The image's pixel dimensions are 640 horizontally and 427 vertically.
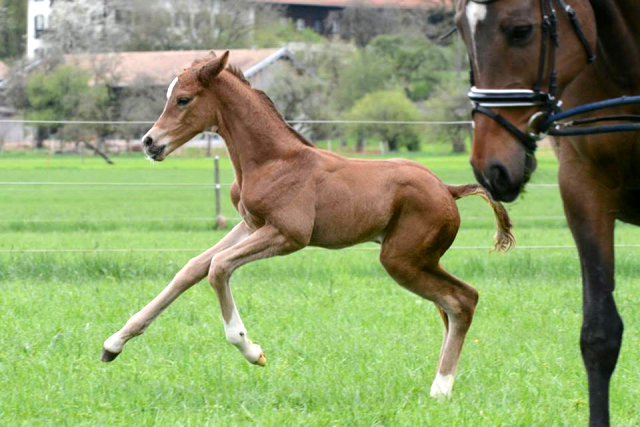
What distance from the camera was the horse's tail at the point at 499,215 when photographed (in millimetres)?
6145

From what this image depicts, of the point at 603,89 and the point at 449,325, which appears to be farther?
the point at 449,325

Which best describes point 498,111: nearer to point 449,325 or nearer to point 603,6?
point 603,6

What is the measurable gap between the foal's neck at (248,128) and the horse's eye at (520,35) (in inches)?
96.8

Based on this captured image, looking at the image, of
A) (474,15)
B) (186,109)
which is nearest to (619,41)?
(474,15)

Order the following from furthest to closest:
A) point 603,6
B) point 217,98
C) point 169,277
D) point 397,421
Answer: point 169,277
point 217,98
point 397,421
point 603,6

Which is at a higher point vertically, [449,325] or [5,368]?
[449,325]

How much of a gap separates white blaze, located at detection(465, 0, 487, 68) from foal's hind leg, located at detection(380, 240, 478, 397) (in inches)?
86.2

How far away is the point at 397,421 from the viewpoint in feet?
16.1

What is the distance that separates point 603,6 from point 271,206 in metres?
2.28

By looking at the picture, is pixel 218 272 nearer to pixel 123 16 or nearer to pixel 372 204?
pixel 372 204

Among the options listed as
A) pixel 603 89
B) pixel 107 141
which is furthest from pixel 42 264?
pixel 107 141

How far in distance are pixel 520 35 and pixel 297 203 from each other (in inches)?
91.0

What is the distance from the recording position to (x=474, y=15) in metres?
3.81

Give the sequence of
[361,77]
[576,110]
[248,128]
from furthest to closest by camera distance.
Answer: [361,77]
[248,128]
[576,110]
